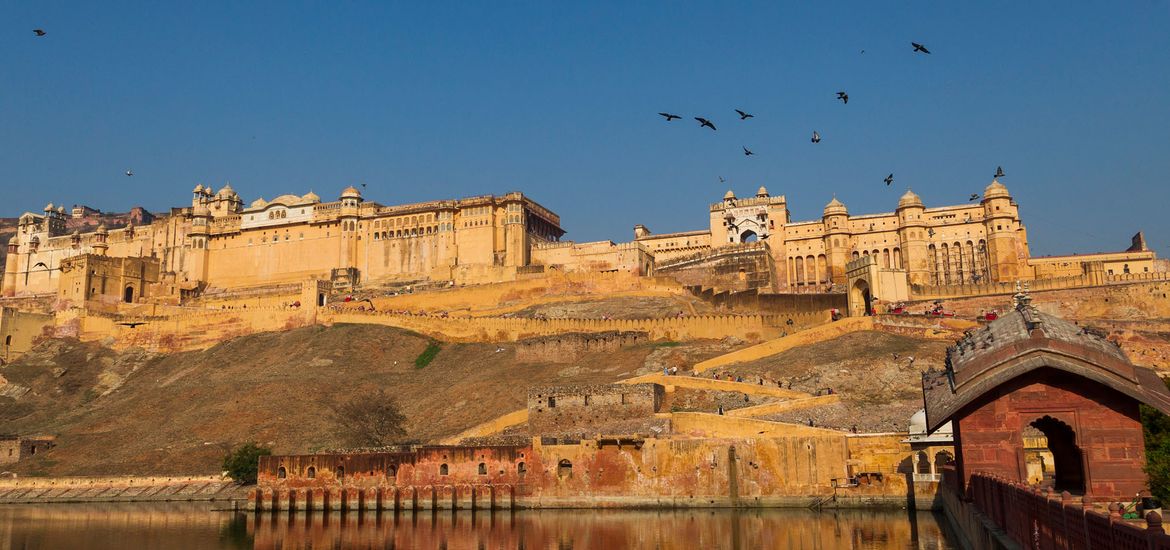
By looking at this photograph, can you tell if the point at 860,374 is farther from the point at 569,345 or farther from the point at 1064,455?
the point at 1064,455

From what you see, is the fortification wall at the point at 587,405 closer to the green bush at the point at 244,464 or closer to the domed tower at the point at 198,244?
the green bush at the point at 244,464

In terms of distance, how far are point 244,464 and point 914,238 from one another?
162ft

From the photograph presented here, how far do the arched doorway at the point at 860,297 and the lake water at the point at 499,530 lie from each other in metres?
28.4

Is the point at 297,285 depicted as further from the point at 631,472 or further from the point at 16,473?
the point at 631,472

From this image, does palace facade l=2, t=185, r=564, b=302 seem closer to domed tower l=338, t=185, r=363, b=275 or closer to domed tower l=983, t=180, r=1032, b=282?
domed tower l=338, t=185, r=363, b=275

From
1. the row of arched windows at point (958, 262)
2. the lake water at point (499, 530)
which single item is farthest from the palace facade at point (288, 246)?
the lake water at point (499, 530)

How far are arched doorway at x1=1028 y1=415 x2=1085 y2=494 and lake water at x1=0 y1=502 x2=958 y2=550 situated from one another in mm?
6937

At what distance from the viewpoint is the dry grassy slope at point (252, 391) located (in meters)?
46.9

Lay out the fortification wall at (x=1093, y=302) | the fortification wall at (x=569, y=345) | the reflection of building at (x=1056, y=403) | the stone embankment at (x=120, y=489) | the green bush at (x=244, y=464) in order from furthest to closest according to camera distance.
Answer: the fortification wall at (x=569, y=345) → the fortification wall at (x=1093, y=302) → the stone embankment at (x=120, y=489) → the green bush at (x=244, y=464) → the reflection of building at (x=1056, y=403)

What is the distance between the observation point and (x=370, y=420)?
4756 cm

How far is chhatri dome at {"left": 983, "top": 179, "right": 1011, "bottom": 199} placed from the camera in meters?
68.6

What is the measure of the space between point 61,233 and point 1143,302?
336 ft

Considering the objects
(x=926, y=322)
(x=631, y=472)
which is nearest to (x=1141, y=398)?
(x=631, y=472)

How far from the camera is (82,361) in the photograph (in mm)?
69562
